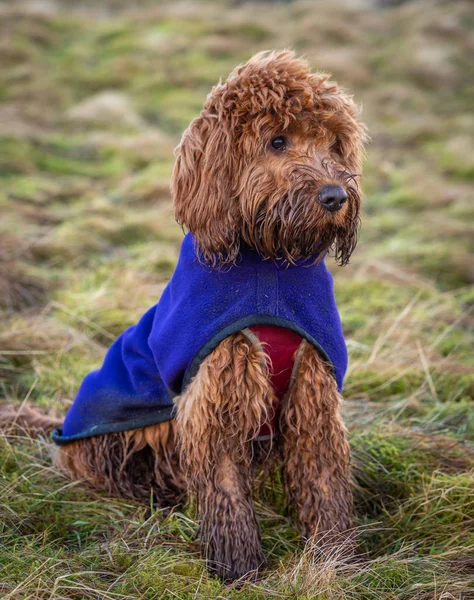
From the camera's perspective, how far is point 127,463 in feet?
10.1

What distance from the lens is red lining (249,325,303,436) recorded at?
8.08 feet

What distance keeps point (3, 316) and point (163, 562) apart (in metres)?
2.58

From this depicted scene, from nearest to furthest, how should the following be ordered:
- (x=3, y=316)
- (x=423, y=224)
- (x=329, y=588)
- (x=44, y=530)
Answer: (x=329, y=588), (x=44, y=530), (x=3, y=316), (x=423, y=224)

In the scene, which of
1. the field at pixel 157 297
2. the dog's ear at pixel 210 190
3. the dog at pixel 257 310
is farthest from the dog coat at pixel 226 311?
Answer: the field at pixel 157 297

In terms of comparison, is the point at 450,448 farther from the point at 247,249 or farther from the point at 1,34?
the point at 1,34

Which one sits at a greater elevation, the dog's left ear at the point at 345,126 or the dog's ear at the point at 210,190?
the dog's left ear at the point at 345,126

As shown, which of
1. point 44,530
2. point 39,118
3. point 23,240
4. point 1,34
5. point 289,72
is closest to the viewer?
point 289,72

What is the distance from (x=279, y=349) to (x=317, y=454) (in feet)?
1.57

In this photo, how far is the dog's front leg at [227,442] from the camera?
2453 millimetres

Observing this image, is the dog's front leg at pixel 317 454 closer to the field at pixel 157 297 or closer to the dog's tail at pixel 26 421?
the field at pixel 157 297

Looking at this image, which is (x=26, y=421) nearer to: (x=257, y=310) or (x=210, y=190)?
(x=257, y=310)

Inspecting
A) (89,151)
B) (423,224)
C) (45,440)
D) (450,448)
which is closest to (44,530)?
(45,440)

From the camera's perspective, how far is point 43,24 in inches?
653

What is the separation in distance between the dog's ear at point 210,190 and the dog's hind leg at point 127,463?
996 millimetres
